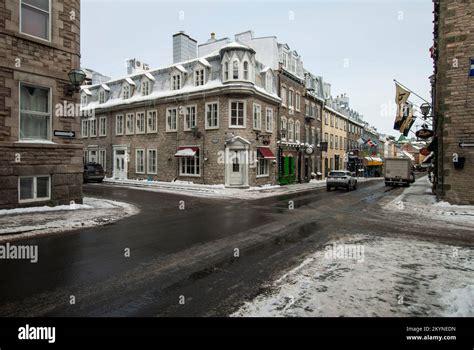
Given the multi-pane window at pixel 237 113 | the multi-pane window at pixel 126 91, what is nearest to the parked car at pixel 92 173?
the multi-pane window at pixel 126 91

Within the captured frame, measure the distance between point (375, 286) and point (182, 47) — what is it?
29584 mm

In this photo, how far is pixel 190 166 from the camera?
25.0m

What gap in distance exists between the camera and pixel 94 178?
84.1 ft

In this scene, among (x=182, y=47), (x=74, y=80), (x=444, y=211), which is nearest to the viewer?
(x=74, y=80)

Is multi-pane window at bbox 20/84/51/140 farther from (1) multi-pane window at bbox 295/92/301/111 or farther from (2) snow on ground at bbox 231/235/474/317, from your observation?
(1) multi-pane window at bbox 295/92/301/111

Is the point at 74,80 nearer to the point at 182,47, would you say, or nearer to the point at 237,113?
the point at 237,113

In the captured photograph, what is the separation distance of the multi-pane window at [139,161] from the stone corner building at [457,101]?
2345cm

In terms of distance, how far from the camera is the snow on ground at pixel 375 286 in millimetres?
3832

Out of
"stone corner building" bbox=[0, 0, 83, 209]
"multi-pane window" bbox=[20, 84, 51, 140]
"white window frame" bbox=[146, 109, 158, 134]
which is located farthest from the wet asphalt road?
"white window frame" bbox=[146, 109, 158, 134]

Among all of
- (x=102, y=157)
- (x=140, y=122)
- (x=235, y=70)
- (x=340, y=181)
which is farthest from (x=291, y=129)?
(x=102, y=157)

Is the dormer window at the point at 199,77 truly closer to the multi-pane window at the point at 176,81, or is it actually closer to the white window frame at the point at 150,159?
the multi-pane window at the point at 176,81
